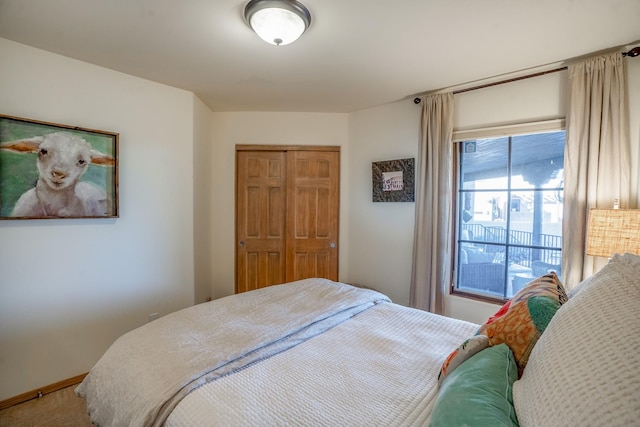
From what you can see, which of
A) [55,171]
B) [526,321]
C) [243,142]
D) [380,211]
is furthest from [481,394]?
[243,142]

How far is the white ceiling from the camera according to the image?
67.4 inches

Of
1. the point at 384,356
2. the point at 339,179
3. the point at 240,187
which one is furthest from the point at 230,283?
the point at 384,356

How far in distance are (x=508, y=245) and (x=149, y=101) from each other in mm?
3578

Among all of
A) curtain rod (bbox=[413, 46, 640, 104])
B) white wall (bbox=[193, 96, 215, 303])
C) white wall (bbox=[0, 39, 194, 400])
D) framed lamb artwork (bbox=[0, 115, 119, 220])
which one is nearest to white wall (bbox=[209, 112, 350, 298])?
white wall (bbox=[193, 96, 215, 303])

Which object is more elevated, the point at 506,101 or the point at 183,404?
the point at 506,101

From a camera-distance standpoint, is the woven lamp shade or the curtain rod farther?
the curtain rod

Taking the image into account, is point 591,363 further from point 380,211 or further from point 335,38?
point 380,211

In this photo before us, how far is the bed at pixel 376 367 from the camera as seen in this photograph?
0.64 metres

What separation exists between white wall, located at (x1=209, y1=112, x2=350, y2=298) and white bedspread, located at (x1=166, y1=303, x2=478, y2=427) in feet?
7.60

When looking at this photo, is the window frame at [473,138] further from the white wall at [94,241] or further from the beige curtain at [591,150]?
the white wall at [94,241]

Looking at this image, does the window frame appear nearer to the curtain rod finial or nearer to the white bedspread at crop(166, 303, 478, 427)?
the curtain rod finial

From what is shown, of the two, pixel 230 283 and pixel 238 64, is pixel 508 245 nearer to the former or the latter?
pixel 238 64

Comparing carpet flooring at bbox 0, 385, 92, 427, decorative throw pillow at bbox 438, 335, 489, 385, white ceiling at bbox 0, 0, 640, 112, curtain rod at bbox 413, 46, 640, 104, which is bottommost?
carpet flooring at bbox 0, 385, 92, 427

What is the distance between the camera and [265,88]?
2934 millimetres
